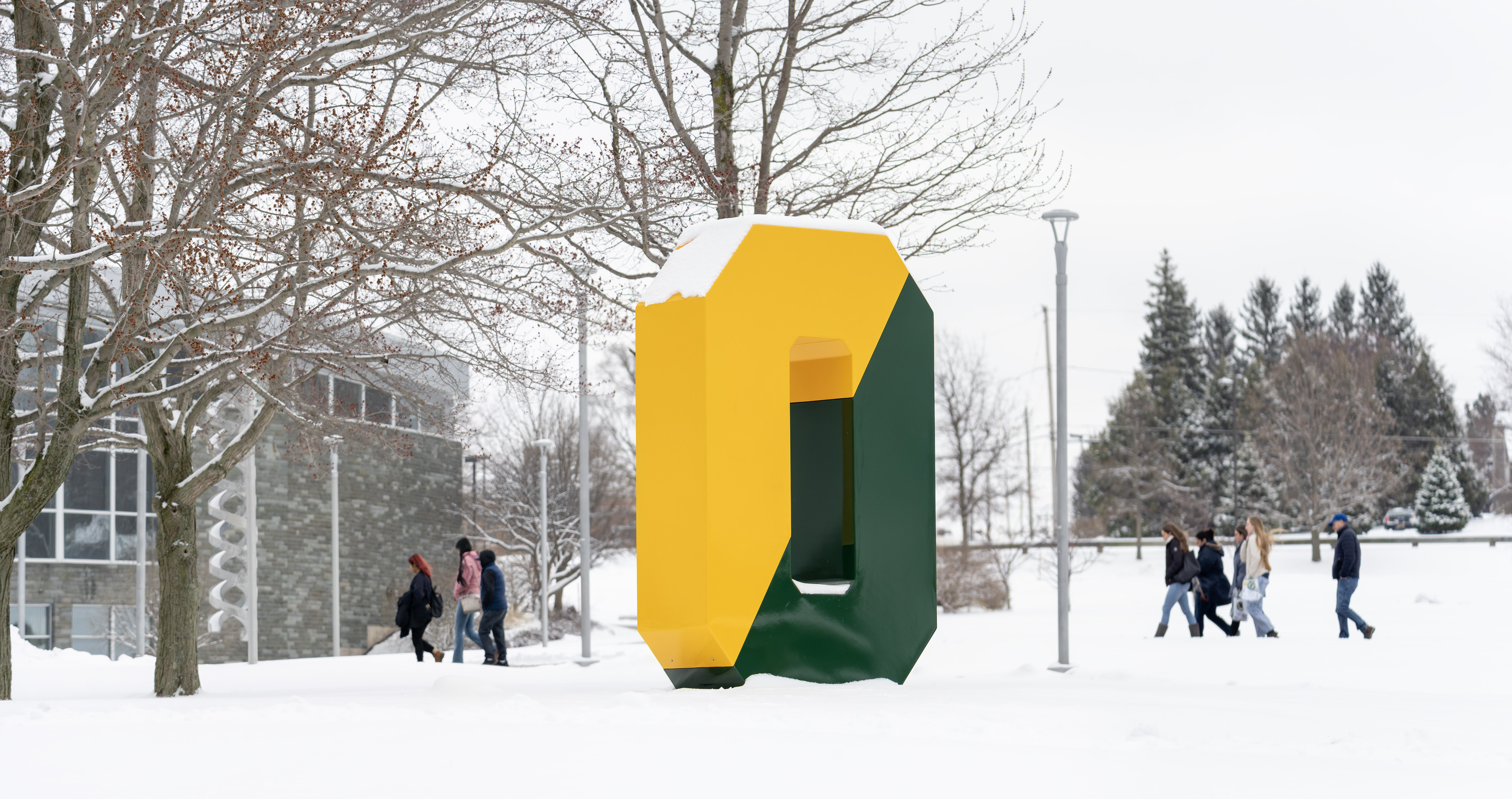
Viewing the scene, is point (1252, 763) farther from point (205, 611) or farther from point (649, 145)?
point (205, 611)

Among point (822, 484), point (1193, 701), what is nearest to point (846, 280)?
point (822, 484)

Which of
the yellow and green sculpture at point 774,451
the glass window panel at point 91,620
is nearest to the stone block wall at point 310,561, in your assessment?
the glass window panel at point 91,620

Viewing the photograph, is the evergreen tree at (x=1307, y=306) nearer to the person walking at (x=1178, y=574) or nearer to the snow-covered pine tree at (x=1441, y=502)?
the snow-covered pine tree at (x=1441, y=502)

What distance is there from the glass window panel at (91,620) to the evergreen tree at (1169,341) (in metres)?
47.3

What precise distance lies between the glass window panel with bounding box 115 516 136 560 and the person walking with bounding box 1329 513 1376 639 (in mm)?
22543

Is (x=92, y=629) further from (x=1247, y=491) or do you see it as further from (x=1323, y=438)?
(x=1247, y=491)

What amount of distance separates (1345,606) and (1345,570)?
0.45m

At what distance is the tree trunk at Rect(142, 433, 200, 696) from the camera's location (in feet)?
38.9

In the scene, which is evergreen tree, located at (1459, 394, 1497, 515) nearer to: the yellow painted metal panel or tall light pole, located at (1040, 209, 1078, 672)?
tall light pole, located at (1040, 209, 1078, 672)

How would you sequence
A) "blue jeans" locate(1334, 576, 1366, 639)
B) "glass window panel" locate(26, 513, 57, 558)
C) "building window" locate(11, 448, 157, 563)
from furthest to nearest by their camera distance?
"building window" locate(11, 448, 157, 563) → "glass window panel" locate(26, 513, 57, 558) → "blue jeans" locate(1334, 576, 1366, 639)

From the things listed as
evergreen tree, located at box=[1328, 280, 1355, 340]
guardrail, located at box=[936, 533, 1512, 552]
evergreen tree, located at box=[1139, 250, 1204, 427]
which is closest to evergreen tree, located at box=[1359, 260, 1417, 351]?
evergreen tree, located at box=[1328, 280, 1355, 340]

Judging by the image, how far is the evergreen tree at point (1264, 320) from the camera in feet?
242

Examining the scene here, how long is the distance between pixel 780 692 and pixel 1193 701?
8.93ft

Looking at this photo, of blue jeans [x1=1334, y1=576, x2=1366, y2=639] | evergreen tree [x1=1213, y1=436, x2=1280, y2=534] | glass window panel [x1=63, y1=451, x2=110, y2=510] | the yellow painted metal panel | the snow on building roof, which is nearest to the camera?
the yellow painted metal panel
